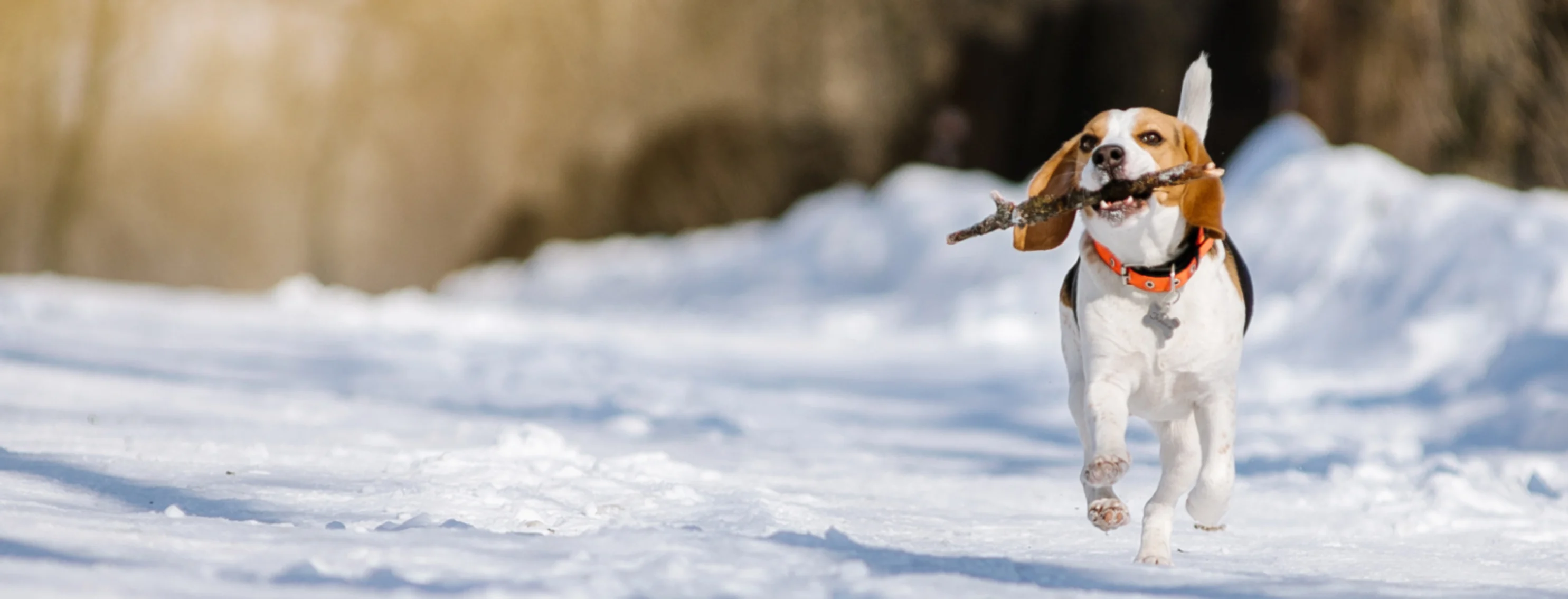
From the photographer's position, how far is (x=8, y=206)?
18.5 meters

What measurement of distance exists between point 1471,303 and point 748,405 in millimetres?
4038

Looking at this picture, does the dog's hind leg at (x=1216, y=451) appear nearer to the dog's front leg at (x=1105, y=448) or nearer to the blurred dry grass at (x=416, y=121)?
the dog's front leg at (x=1105, y=448)

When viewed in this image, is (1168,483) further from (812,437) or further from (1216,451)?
(812,437)

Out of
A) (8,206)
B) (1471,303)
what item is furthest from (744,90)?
(1471,303)

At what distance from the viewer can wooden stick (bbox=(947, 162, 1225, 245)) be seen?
356 cm

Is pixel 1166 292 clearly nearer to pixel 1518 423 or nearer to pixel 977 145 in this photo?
pixel 1518 423

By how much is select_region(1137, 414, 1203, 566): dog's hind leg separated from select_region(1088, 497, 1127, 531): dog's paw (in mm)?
97

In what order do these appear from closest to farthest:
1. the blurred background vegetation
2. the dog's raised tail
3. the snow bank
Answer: the dog's raised tail
the snow bank
the blurred background vegetation

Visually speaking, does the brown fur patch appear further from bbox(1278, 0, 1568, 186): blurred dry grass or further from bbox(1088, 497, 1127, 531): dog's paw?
bbox(1278, 0, 1568, 186): blurred dry grass

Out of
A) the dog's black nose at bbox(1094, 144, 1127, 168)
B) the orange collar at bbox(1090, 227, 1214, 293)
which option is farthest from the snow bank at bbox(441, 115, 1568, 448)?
the dog's black nose at bbox(1094, 144, 1127, 168)

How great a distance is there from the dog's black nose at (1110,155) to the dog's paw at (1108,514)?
2.45 feet

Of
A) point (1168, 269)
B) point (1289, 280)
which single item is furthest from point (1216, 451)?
point (1289, 280)

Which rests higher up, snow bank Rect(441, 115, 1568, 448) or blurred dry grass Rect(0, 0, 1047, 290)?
blurred dry grass Rect(0, 0, 1047, 290)

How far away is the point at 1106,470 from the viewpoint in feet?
11.2
